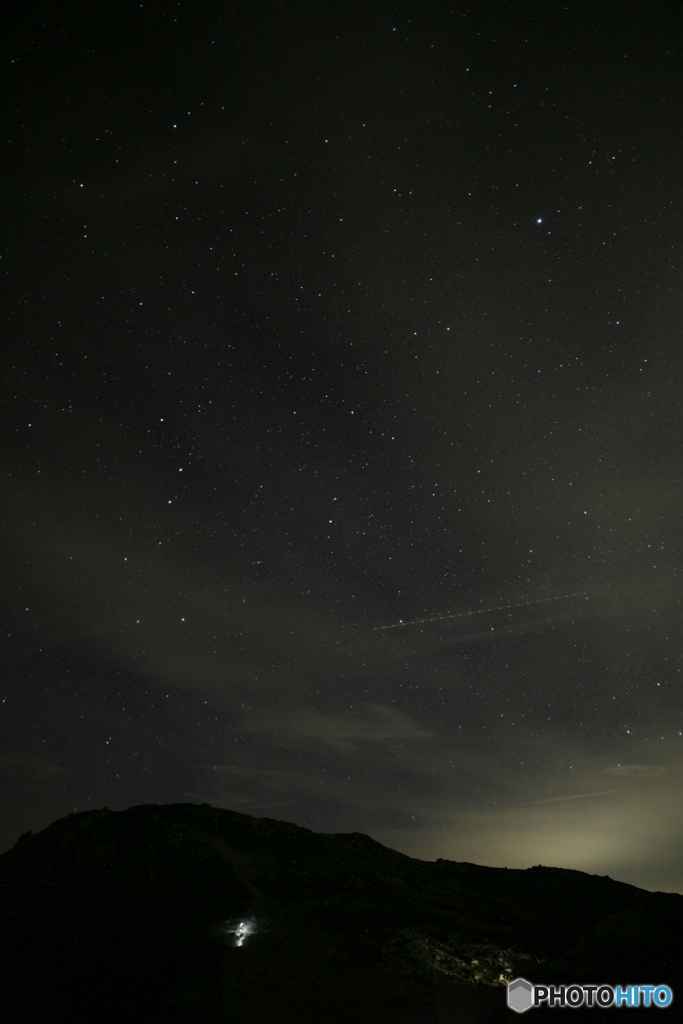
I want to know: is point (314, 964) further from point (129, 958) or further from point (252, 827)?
point (252, 827)

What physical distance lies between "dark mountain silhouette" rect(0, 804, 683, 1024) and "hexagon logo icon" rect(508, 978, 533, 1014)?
573 millimetres

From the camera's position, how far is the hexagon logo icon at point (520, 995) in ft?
66.8

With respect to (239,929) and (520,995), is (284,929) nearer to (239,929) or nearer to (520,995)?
(239,929)

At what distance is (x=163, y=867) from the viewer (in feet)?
130

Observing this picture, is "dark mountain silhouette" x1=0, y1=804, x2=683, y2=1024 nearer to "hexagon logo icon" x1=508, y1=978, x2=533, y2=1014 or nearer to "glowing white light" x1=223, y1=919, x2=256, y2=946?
"glowing white light" x1=223, y1=919, x2=256, y2=946

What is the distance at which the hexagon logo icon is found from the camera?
2038 cm

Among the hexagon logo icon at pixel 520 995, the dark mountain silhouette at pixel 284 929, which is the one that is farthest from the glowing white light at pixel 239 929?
the hexagon logo icon at pixel 520 995

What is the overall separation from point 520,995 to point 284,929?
11010 millimetres

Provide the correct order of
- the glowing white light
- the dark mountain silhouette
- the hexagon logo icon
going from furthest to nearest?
the glowing white light → the hexagon logo icon → the dark mountain silhouette

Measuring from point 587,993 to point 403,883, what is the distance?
2033 cm

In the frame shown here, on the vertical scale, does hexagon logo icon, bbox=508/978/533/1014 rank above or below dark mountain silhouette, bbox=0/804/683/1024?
below

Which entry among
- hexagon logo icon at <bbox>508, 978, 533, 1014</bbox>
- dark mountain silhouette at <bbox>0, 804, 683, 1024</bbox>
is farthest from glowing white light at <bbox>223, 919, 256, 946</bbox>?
hexagon logo icon at <bbox>508, 978, 533, 1014</bbox>

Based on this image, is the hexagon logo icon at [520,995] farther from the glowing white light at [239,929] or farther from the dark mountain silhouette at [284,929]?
the glowing white light at [239,929]

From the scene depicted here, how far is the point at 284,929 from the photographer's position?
27391 mm
